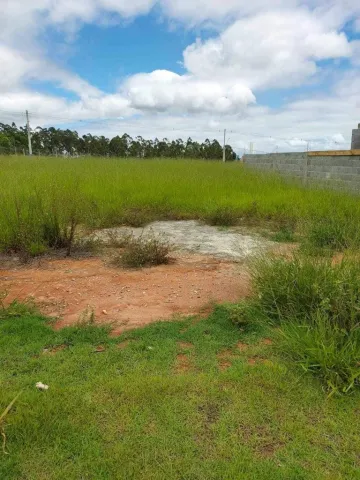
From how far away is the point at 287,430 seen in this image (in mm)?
1519

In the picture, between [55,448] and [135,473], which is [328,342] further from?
[55,448]

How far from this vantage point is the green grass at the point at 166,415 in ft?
4.40

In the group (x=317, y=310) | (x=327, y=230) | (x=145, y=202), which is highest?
(x=145, y=202)

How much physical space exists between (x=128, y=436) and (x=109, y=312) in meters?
1.23

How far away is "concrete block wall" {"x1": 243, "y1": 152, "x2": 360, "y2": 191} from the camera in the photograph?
21.7 ft

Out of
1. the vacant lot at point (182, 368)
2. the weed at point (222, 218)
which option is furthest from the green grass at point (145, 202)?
the vacant lot at point (182, 368)

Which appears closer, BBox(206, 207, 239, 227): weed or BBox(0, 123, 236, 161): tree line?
BBox(206, 207, 239, 227): weed

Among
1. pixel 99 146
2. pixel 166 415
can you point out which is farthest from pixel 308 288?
pixel 99 146

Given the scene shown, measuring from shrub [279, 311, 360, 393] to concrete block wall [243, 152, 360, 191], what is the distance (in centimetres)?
521

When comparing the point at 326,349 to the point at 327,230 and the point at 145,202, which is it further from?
the point at 145,202

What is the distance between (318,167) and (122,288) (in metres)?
6.39

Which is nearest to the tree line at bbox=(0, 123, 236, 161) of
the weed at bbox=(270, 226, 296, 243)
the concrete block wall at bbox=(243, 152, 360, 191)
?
the concrete block wall at bbox=(243, 152, 360, 191)

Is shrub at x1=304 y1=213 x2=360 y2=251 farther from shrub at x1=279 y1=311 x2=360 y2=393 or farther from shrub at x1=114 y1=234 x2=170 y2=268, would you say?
shrub at x1=279 y1=311 x2=360 y2=393

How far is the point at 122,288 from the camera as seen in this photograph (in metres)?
3.10
